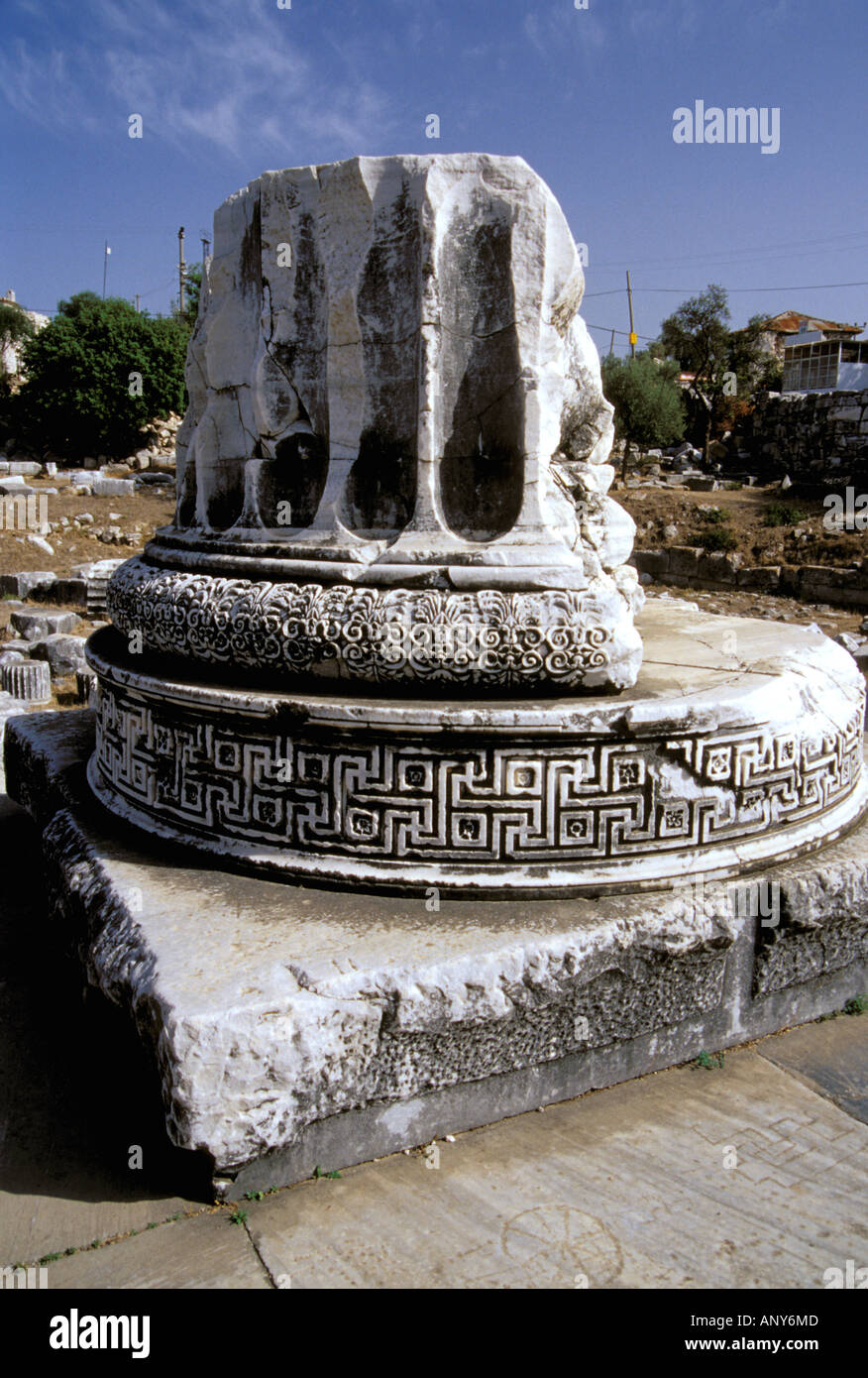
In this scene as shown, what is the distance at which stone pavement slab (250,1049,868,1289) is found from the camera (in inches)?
66.1

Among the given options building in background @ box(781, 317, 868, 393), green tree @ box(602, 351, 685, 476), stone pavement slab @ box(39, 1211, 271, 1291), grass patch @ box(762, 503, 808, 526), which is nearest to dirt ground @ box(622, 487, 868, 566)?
grass patch @ box(762, 503, 808, 526)

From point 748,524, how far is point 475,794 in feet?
51.5

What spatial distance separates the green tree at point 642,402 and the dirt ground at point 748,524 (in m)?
4.28

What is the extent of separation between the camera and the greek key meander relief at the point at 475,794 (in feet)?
7.36

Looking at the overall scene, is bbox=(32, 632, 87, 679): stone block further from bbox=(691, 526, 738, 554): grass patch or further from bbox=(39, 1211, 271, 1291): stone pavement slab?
bbox=(691, 526, 738, 554): grass patch

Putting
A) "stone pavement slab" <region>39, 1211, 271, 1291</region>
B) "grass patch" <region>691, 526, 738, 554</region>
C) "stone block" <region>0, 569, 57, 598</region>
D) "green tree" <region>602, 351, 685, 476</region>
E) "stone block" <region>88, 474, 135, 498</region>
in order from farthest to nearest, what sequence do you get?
"green tree" <region>602, 351, 685, 476</region>
"stone block" <region>88, 474, 135, 498</region>
"grass patch" <region>691, 526, 738, 554</region>
"stone block" <region>0, 569, 57, 598</region>
"stone pavement slab" <region>39, 1211, 271, 1291</region>

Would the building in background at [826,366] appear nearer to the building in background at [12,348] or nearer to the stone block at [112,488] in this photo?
the stone block at [112,488]

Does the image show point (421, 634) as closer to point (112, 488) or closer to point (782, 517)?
point (782, 517)

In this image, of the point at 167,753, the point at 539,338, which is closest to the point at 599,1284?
the point at 167,753

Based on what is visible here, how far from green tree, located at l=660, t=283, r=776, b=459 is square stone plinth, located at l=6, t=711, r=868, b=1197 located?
27959mm

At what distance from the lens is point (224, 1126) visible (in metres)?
1.77

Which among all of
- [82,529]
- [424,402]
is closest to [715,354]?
[82,529]

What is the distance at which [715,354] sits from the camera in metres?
29.3

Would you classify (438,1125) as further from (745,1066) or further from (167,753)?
(167,753)
